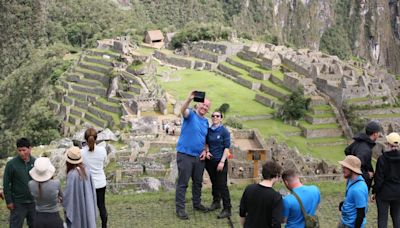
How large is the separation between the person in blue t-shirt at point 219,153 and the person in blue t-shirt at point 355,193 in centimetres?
244

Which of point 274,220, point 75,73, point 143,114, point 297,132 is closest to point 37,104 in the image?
point 75,73

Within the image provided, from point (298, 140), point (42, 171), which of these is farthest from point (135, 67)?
point (42, 171)

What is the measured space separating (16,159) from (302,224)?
159 inches

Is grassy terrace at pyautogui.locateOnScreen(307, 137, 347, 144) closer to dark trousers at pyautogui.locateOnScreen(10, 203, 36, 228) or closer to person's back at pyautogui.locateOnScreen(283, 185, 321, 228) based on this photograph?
dark trousers at pyautogui.locateOnScreen(10, 203, 36, 228)

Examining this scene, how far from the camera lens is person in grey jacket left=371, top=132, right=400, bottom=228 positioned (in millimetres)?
8719

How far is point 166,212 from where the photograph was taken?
10586 mm

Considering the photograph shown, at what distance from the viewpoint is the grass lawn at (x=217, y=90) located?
138ft

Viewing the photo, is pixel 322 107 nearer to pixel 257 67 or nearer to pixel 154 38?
pixel 257 67

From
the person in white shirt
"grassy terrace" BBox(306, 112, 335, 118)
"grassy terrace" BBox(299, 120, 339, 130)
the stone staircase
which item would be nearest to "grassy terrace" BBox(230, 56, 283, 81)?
"grassy terrace" BBox(306, 112, 335, 118)

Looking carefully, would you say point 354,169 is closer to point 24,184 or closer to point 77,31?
point 24,184

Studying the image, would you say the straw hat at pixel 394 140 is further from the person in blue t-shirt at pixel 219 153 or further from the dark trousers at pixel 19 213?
the dark trousers at pixel 19 213

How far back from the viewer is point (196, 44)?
61000 mm

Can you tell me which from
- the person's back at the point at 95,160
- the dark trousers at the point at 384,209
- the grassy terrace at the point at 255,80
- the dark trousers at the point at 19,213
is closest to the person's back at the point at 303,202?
the dark trousers at the point at 384,209

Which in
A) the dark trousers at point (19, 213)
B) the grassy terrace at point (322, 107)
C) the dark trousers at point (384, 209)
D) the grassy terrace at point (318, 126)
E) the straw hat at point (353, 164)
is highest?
the straw hat at point (353, 164)
